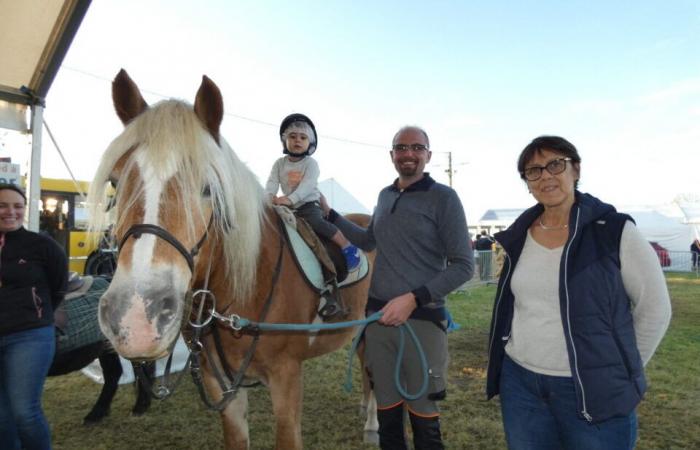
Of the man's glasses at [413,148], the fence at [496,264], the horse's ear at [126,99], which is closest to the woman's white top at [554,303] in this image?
the man's glasses at [413,148]

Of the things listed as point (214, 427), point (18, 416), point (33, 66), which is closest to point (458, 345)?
point (214, 427)

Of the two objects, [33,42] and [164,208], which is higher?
[33,42]

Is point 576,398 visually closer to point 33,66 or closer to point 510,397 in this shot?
point 510,397

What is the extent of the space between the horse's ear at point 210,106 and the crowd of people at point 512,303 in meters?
0.97

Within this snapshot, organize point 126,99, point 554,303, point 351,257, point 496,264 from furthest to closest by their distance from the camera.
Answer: point 496,264
point 351,257
point 126,99
point 554,303

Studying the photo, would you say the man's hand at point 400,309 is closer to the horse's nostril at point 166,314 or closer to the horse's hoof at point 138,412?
the horse's nostril at point 166,314

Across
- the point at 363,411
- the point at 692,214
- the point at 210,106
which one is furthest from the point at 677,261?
the point at 210,106

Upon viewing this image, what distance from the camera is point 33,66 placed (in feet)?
11.9

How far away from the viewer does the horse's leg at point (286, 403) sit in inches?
77.2

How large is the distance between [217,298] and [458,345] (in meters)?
5.15

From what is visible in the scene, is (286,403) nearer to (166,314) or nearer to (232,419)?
(232,419)

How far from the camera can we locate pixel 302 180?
2736mm

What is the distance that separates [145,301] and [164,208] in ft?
0.97

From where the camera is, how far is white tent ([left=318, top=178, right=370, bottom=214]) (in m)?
16.6
